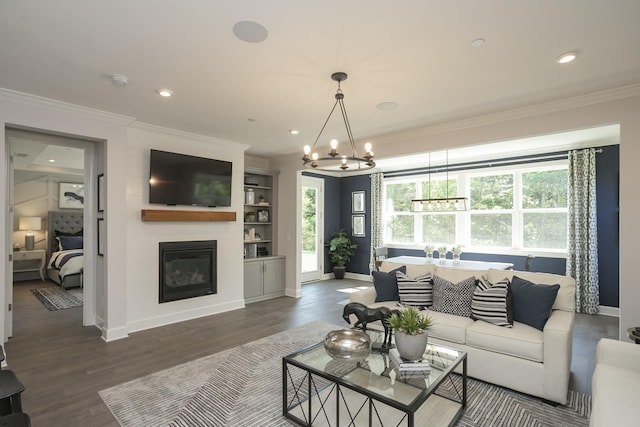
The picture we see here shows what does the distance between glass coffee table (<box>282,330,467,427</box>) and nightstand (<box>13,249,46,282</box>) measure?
25.6ft

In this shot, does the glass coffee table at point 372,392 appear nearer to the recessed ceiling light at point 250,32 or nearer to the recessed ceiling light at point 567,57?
the recessed ceiling light at point 250,32

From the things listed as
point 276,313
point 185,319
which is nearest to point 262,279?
point 276,313

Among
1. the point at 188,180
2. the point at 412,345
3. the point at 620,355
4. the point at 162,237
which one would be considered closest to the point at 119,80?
the point at 188,180

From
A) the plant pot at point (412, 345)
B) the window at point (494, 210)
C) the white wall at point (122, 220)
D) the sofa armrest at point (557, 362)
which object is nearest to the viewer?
the plant pot at point (412, 345)

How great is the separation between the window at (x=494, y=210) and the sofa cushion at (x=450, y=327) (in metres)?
2.88

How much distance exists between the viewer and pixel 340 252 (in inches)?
322

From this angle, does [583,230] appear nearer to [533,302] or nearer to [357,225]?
[533,302]

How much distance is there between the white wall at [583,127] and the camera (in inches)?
124

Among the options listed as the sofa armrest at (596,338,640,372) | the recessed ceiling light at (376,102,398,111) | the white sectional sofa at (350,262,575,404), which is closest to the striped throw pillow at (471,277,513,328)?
the white sectional sofa at (350,262,575,404)

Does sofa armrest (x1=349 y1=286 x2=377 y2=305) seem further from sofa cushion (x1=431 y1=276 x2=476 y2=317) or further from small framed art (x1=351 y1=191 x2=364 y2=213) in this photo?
small framed art (x1=351 y1=191 x2=364 y2=213)

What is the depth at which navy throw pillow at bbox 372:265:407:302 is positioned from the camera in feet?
12.6

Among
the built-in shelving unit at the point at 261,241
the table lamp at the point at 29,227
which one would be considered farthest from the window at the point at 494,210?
the table lamp at the point at 29,227

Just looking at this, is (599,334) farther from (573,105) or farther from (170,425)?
(170,425)

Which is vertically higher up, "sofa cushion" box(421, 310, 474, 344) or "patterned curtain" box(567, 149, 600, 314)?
"patterned curtain" box(567, 149, 600, 314)
